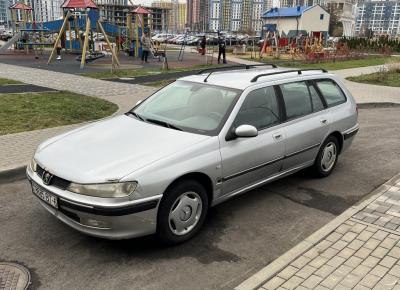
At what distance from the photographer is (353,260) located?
3.79 meters

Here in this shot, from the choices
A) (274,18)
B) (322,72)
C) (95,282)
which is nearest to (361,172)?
(322,72)

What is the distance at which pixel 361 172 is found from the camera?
6461 mm

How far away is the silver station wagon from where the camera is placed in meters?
3.68

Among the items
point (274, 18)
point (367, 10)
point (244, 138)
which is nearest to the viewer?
point (244, 138)

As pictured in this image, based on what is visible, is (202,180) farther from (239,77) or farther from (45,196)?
(239,77)

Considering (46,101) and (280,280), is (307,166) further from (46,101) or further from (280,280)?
(46,101)

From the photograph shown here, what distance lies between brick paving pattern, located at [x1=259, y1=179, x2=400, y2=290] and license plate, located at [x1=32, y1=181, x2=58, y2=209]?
2.02 m

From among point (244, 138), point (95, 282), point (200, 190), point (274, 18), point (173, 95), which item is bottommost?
point (95, 282)

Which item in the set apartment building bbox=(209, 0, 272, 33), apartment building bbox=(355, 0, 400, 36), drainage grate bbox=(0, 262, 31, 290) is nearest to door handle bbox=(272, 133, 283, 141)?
drainage grate bbox=(0, 262, 31, 290)

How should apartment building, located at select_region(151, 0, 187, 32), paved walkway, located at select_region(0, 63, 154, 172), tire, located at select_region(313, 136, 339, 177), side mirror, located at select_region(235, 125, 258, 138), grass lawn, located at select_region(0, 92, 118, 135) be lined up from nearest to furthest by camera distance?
1. side mirror, located at select_region(235, 125, 258, 138)
2. tire, located at select_region(313, 136, 339, 177)
3. paved walkway, located at select_region(0, 63, 154, 172)
4. grass lawn, located at select_region(0, 92, 118, 135)
5. apartment building, located at select_region(151, 0, 187, 32)

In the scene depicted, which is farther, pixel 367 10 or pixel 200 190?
pixel 367 10

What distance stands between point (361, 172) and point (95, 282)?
15.0 feet

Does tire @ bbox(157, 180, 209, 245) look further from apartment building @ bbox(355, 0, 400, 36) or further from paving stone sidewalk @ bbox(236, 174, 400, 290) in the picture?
apartment building @ bbox(355, 0, 400, 36)

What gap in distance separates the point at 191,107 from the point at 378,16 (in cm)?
16371
